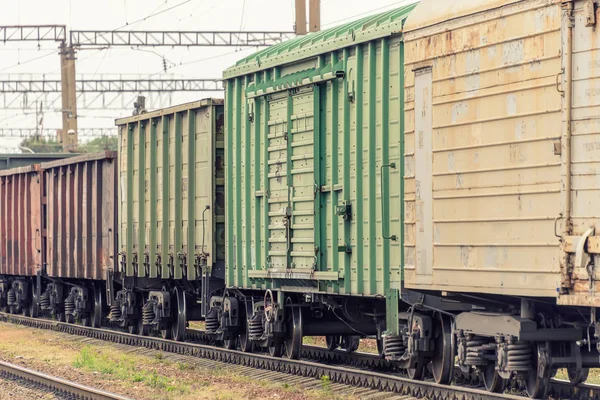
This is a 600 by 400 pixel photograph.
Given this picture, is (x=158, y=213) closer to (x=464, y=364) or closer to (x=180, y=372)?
(x=180, y=372)

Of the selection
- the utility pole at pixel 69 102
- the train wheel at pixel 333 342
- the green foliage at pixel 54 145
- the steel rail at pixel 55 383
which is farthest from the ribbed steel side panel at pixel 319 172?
the green foliage at pixel 54 145

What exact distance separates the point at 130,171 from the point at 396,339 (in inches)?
362

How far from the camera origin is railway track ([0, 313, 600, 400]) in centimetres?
1259

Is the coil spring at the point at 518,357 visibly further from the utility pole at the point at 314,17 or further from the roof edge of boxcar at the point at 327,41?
the utility pole at the point at 314,17

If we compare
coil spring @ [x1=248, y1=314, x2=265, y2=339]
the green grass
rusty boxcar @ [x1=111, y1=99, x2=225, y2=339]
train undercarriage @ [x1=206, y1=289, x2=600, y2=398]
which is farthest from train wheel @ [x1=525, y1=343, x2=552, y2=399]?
rusty boxcar @ [x1=111, y1=99, x2=225, y2=339]

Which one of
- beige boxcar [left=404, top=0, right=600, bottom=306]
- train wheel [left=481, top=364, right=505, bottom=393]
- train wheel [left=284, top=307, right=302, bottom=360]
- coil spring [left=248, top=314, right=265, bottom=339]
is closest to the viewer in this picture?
beige boxcar [left=404, top=0, right=600, bottom=306]

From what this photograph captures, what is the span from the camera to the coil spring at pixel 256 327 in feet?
55.4

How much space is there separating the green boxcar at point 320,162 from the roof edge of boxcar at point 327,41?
0.07 feet

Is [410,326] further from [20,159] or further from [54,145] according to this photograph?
[54,145]

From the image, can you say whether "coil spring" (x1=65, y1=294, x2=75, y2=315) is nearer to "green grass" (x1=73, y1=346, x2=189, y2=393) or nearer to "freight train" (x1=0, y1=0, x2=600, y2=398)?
"freight train" (x1=0, y1=0, x2=600, y2=398)

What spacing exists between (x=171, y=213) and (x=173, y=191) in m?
0.39

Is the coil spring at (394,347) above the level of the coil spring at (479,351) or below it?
below

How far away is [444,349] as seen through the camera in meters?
13.1

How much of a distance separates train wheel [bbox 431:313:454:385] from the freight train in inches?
1.0
